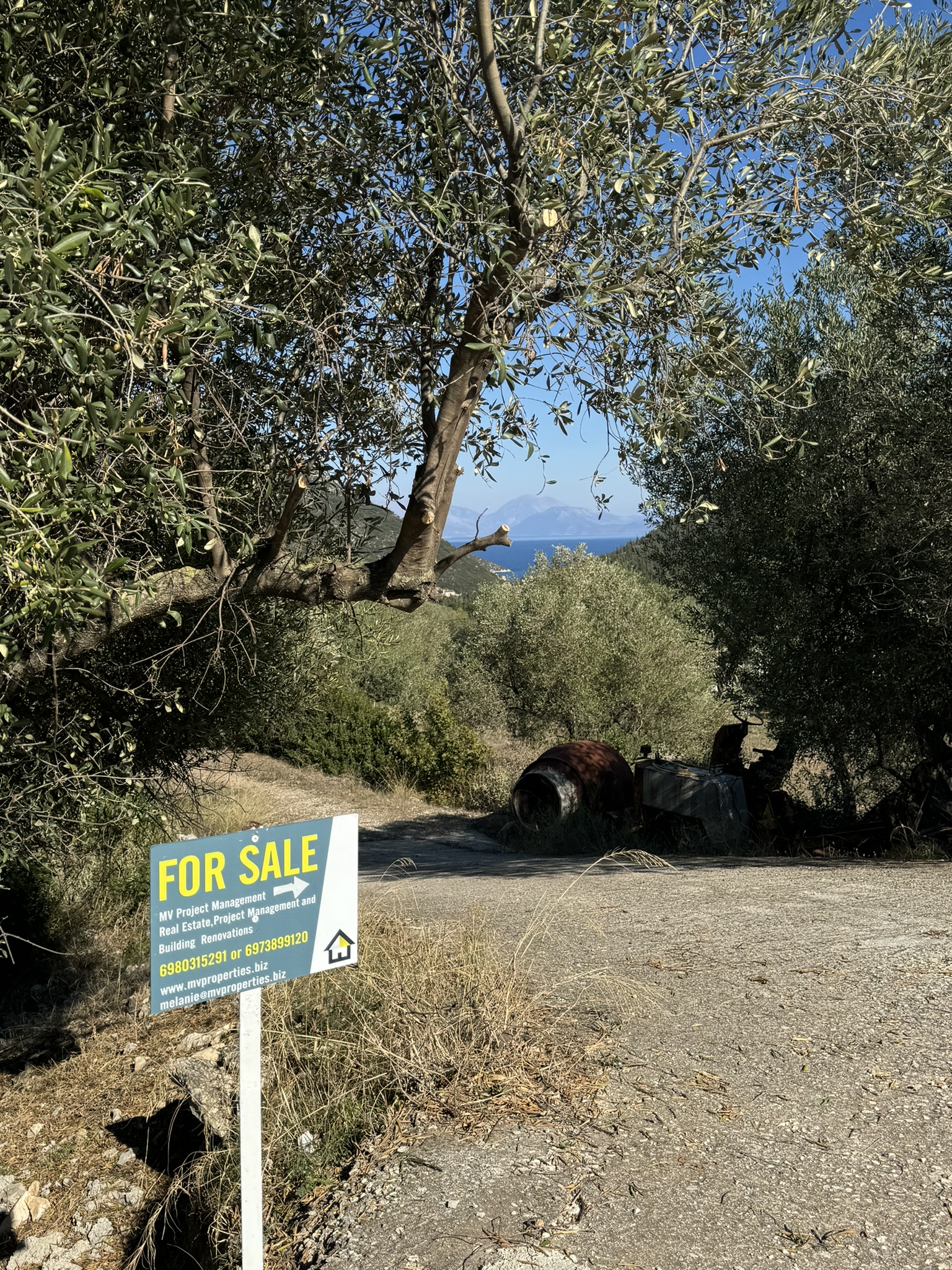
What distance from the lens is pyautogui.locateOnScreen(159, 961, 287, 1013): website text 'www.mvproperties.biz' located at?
310 centimetres

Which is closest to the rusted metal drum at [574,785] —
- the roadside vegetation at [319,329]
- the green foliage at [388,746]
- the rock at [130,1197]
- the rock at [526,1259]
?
the green foliage at [388,746]

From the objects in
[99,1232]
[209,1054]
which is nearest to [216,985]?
[99,1232]

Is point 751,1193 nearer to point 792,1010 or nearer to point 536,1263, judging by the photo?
point 536,1263

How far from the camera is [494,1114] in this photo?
13.8 feet

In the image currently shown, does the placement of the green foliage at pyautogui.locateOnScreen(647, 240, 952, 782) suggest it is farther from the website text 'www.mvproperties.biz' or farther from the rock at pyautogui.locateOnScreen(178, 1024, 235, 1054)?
the website text 'www.mvproperties.biz'

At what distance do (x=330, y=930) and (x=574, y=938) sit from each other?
3516mm

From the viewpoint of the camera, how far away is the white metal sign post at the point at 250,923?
3.15 meters

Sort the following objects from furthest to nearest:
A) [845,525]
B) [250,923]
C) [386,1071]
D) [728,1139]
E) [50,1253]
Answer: [845,525] < [50,1253] < [386,1071] < [728,1139] < [250,923]

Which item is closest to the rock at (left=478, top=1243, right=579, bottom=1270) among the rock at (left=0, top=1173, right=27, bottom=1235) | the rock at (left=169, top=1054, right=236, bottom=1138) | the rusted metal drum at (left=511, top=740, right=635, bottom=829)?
the rock at (left=169, top=1054, right=236, bottom=1138)

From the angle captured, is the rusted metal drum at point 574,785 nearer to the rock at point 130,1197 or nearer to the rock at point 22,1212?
the rock at point 130,1197

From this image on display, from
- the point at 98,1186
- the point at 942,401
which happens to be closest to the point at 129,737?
the point at 98,1186

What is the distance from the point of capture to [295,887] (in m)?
3.52

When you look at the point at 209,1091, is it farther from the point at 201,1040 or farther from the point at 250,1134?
the point at 250,1134

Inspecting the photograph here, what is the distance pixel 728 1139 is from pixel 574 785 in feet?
35.7
